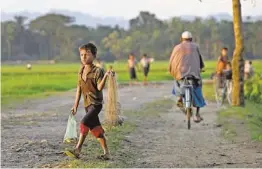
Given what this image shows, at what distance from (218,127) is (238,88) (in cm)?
604


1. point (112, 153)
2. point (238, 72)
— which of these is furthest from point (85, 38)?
point (112, 153)

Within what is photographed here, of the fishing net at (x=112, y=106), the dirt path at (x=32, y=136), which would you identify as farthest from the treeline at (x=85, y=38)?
the fishing net at (x=112, y=106)

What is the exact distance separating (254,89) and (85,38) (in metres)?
103

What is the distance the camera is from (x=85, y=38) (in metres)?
125

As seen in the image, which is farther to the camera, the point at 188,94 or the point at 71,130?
the point at 188,94

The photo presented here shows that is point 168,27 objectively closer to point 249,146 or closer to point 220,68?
point 220,68

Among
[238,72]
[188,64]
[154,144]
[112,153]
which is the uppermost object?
[188,64]

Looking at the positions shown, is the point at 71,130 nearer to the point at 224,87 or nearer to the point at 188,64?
the point at 188,64

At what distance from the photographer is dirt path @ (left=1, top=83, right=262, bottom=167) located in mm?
9414

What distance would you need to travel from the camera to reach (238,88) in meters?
20.7

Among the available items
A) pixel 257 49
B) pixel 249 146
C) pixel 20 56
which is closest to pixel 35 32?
pixel 20 56

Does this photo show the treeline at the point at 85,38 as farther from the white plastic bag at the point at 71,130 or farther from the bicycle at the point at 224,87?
the white plastic bag at the point at 71,130

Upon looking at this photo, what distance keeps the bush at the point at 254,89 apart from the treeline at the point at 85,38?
8510cm

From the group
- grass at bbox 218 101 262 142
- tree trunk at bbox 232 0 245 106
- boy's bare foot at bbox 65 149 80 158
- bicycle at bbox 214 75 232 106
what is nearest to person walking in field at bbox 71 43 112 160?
boy's bare foot at bbox 65 149 80 158
